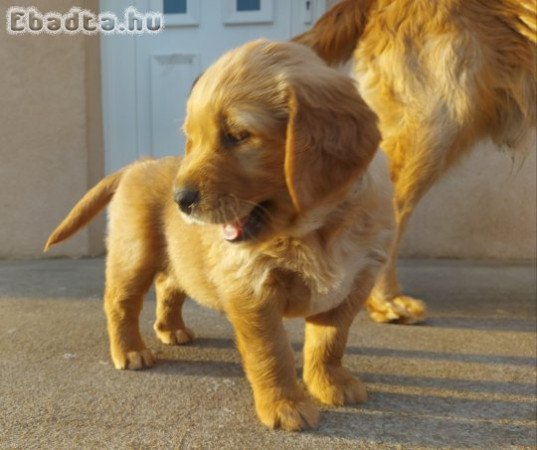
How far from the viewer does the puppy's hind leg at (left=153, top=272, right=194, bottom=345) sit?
2.38 m

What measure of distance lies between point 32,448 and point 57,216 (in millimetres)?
2704

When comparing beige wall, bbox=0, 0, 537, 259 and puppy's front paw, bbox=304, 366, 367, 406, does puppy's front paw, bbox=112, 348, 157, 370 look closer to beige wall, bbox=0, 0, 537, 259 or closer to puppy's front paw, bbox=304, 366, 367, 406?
puppy's front paw, bbox=304, 366, 367, 406

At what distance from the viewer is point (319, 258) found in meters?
1.65

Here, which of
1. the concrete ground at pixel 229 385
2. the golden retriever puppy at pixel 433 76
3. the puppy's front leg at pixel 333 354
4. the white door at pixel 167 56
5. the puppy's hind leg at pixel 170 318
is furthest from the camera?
the white door at pixel 167 56

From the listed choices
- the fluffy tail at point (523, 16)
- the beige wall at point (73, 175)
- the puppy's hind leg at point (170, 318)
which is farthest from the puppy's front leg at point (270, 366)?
the beige wall at point (73, 175)

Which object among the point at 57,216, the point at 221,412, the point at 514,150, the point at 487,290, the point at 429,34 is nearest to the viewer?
the point at 221,412

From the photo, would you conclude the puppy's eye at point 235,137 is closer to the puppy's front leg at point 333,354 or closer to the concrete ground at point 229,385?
the puppy's front leg at point 333,354

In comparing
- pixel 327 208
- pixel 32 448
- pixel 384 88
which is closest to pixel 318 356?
pixel 327 208

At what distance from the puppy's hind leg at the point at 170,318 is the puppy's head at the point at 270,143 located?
0.90 meters

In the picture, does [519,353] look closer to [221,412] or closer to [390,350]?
[390,350]

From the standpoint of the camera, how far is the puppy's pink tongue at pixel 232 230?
1.58 metres

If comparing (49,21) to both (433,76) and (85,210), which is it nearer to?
(85,210)

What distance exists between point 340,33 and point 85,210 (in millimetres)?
1402

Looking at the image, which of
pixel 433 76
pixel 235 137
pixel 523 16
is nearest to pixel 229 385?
pixel 235 137
